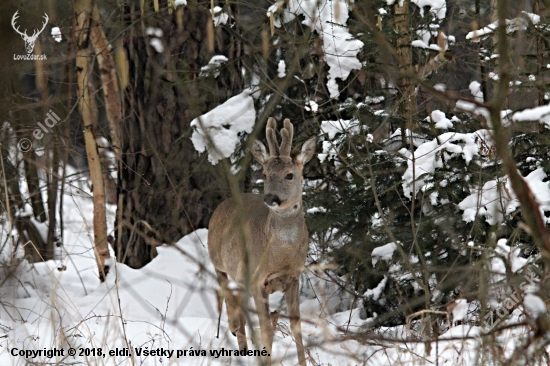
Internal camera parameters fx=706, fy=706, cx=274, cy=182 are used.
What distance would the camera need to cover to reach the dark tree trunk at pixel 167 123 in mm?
7594

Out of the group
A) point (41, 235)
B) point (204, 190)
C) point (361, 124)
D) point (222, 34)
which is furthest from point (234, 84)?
point (41, 235)

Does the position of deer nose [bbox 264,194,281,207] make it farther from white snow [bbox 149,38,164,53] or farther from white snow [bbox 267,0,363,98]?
white snow [bbox 149,38,164,53]

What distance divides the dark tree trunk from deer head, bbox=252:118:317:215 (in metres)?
2.25

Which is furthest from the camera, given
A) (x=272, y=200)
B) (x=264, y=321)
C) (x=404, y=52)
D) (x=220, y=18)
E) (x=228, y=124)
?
(x=220, y=18)

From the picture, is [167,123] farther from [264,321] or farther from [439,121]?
[264,321]

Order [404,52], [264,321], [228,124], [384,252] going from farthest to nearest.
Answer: [228,124]
[404,52]
[384,252]
[264,321]

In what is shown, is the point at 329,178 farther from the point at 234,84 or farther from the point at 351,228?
the point at 234,84

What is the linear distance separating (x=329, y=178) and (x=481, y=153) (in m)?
1.85

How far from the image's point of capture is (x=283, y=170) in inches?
203

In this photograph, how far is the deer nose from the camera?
4871mm

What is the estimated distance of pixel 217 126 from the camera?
662cm

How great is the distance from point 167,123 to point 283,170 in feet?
9.61

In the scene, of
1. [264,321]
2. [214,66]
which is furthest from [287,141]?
[264,321]

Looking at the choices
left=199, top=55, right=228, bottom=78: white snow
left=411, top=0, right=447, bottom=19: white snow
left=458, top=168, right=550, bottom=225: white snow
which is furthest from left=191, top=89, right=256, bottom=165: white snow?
left=458, top=168, right=550, bottom=225: white snow
